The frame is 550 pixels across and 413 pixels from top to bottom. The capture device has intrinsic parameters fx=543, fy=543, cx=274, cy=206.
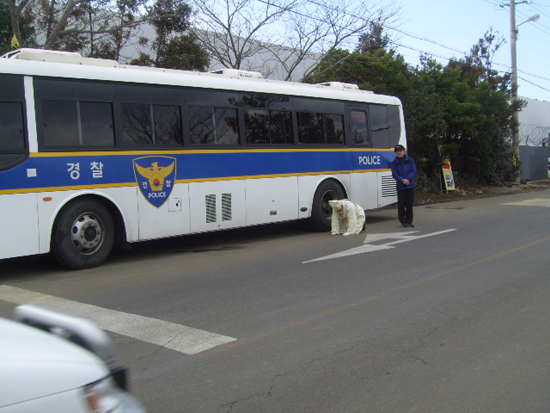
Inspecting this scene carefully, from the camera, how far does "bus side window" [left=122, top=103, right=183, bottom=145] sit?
9375mm

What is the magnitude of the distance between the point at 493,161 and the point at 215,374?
25230mm

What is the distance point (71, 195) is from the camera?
854 centimetres

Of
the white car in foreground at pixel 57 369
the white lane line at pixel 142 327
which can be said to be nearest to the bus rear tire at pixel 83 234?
the white lane line at pixel 142 327

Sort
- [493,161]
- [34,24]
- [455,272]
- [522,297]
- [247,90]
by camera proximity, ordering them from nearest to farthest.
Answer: [522,297] < [455,272] < [247,90] < [34,24] < [493,161]

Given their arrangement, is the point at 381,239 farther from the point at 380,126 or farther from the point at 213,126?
the point at 380,126

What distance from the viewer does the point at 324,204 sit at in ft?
43.0

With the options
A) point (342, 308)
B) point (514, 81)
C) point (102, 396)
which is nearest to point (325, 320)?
point (342, 308)

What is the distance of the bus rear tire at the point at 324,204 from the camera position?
12.8 metres

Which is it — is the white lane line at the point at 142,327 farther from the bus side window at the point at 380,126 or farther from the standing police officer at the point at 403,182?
the bus side window at the point at 380,126

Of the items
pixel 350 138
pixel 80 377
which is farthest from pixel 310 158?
pixel 80 377

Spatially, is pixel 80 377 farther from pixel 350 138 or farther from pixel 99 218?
pixel 350 138

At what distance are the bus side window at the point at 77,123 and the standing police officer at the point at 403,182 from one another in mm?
6988

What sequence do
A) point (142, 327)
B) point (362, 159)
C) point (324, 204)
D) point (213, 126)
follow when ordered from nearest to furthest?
point (142, 327), point (213, 126), point (324, 204), point (362, 159)

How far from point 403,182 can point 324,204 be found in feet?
6.38
